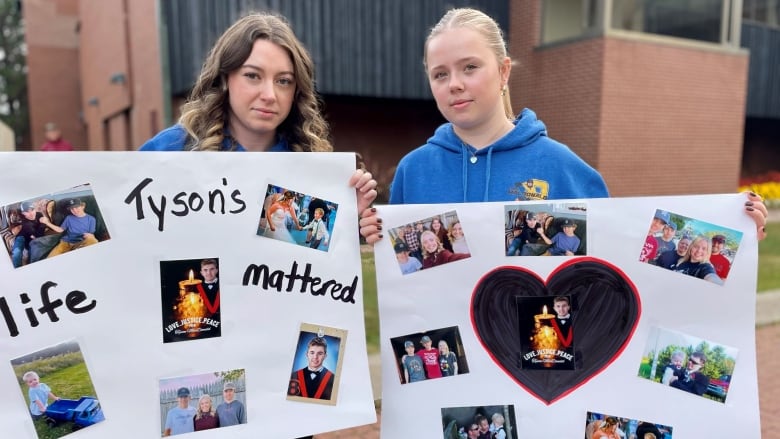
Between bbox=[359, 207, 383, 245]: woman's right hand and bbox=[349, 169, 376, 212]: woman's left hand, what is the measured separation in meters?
0.04

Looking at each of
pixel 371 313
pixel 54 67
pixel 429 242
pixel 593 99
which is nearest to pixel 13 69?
pixel 54 67

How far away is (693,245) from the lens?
1.76 m

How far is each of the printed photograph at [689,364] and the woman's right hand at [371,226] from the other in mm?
907

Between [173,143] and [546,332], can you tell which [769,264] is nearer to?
[546,332]

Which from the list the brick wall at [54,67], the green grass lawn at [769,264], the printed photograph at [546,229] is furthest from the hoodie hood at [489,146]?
the brick wall at [54,67]

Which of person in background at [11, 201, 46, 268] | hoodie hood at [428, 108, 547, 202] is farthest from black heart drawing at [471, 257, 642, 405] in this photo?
person in background at [11, 201, 46, 268]

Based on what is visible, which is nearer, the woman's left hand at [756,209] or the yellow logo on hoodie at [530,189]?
the woman's left hand at [756,209]

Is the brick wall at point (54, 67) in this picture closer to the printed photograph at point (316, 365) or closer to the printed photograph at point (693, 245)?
the printed photograph at point (316, 365)

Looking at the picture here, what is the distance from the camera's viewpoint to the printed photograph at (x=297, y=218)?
174 cm

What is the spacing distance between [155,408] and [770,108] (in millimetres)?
18485

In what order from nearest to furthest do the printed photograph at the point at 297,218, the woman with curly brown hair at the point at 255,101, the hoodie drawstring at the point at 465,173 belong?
the printed photograph at the point at 297,218 < the woman with curly brown hair at the point at 255,101 < the hoodie drawstring at the point at 465,173

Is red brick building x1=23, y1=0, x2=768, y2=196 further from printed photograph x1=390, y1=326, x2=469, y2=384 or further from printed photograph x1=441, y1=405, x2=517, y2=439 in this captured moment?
printed photograph x1=441, y1=405, x2=517, y2=439

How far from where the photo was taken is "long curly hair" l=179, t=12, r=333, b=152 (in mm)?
1857

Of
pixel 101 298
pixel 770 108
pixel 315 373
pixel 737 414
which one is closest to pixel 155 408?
pixel 101 298
